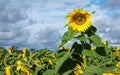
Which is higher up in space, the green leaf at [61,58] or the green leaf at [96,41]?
the green leaf at [96,41]

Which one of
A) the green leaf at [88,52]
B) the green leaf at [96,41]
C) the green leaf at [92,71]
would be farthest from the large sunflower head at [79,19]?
the green leaf at [92,71]

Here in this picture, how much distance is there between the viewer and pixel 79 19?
453cm

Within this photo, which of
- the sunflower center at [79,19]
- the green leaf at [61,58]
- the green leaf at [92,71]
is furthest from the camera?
the sunflower center at [79,19]

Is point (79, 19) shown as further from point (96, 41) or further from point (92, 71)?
point (92, 71)

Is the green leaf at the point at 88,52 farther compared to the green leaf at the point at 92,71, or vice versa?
the green leaf at the point at 88,52

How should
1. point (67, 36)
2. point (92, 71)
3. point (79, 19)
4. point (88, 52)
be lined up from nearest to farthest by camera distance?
point (92, 71), point (88, 52), point (67, 36), point (79, 19)

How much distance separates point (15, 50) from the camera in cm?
830

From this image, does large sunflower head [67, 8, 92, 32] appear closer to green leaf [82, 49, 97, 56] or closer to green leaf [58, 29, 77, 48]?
green leaf [58, 29, 77, 48]

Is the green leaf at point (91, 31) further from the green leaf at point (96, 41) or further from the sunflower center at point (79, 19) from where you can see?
the sunflower center at point (79, 19)

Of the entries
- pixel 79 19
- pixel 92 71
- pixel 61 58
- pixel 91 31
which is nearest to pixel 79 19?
pixel 79 19

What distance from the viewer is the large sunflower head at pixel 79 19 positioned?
4238 millimetres

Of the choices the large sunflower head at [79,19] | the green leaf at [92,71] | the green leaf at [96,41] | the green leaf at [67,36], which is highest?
the large sunflower head at [79,19]

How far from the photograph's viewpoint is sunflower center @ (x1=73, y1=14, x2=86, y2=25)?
14.6 ft

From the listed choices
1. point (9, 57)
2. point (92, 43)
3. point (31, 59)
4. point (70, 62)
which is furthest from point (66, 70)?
point (9, 57)
